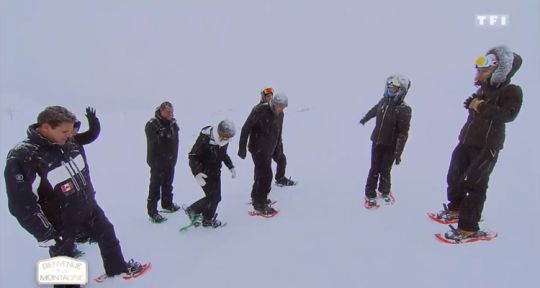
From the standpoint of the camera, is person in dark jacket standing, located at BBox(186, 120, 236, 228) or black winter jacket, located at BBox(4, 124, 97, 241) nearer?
black winter jacket, located at BBox(4, 124, 97, 241)

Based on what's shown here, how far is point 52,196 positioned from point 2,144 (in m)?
9.80

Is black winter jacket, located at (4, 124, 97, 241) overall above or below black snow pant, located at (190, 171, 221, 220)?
above

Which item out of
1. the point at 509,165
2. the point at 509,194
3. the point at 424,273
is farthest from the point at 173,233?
the point at 509,165

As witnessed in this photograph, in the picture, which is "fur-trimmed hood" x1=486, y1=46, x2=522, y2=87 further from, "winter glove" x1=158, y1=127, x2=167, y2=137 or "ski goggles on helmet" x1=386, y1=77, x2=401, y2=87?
"winter glove" x1=158, y1=127, x2=167, y2=137

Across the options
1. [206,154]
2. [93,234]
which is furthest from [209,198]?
[93,234]

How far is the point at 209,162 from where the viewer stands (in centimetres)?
467

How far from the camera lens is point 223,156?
4781 mm

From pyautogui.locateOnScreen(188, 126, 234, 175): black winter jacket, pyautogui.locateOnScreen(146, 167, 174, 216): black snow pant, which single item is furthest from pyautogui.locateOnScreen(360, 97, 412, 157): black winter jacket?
pyautogui.locateOnScreen(146, 167, 174, 216): black snow pant

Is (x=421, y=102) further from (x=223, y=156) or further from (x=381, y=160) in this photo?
(x=223, y=156)

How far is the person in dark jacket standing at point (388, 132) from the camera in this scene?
494 cm

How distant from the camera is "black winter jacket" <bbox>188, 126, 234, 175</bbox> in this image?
4.53 metres

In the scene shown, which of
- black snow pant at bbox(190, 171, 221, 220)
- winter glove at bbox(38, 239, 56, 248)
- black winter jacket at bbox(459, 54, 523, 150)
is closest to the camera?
winter glove at bbox(38, 239, 56, 248)

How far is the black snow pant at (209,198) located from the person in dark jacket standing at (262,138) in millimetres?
553

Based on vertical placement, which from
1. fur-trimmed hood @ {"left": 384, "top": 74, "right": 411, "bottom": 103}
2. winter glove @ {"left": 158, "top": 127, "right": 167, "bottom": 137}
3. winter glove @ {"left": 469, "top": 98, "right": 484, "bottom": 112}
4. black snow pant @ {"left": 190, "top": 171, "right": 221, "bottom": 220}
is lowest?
black snow pant @ {"left": 190, "top": 171, "right": 221, "bottom": 220}
